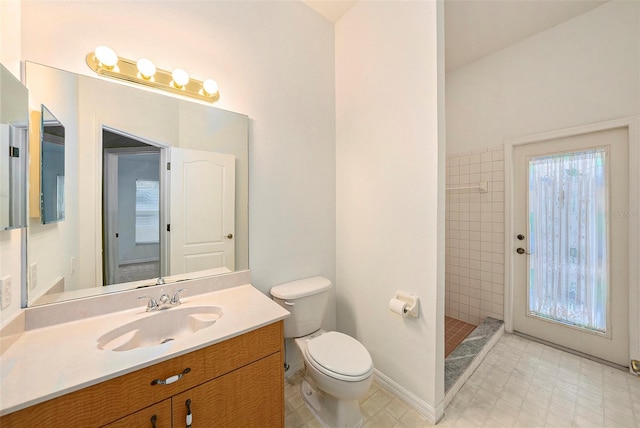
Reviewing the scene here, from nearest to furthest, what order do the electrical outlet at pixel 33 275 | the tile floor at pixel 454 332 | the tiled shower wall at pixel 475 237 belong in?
the electrical outlet at pixel 33 275 → the tile floor at pixel 454 332 → the tiled shower wall at pixel 475 237

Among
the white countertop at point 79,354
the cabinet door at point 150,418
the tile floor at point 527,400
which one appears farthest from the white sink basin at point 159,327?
the tile floor at point 527,400

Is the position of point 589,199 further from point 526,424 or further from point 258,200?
point 258,200

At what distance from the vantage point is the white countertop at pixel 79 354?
69 cm

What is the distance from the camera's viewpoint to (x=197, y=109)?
1452mm

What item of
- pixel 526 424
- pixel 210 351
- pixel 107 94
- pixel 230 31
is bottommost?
pixel 526 424

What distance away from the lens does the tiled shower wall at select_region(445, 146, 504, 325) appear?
8.14ft

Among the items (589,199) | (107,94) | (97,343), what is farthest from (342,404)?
(589,199)

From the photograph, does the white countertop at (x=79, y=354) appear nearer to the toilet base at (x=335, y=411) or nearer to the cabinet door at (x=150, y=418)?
the cabinet door at (x=150, y=418)

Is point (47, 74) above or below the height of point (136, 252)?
above

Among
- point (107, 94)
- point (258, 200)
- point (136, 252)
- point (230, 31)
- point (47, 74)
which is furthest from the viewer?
point (258, 200)

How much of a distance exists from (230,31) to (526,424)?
9.94 feet

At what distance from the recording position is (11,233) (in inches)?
36.7

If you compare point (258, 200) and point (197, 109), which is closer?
point (197, 109)

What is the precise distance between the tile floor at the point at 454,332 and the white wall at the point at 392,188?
2.46 feet
